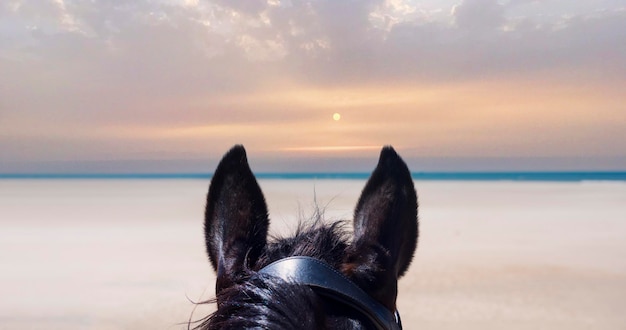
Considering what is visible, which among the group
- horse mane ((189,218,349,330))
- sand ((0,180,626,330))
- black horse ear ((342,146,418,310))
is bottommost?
sand ((0,180,626,330))

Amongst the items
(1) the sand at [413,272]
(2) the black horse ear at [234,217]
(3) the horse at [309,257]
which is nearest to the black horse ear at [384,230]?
(3) the horse at [309,257]

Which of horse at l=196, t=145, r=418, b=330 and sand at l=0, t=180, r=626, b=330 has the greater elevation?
horse at l=196, t=145, r=418, b=330

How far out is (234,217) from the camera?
181 centimetres

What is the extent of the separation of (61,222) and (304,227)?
→ 686 inches

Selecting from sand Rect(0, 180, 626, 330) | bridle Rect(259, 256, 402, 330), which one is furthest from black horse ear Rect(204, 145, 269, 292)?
sand Rect(0, 180, 626, 330)

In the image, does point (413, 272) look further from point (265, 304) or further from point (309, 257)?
point (265, 304)

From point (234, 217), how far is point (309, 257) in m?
0.36

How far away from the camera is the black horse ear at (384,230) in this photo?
5.40ft

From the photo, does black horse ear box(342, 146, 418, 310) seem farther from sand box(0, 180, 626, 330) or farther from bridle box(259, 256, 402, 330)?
sand box(0, 180, 626, 330)

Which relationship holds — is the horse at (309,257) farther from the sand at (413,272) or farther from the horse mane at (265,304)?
the sand at (413,272)

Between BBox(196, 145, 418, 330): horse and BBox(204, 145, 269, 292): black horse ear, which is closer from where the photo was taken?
BBox(196, 145, 418, 330): horse

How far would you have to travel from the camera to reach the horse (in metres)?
1.36

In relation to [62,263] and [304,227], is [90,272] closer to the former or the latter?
[62,263]

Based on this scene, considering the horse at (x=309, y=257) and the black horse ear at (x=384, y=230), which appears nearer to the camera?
the horse at (x=309, y=257)
